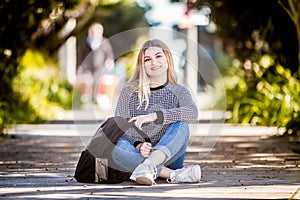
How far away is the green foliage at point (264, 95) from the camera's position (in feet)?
31.6

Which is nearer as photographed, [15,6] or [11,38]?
[15,6]

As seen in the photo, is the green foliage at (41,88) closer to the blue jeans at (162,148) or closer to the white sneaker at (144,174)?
the blue jeans at (162,148)

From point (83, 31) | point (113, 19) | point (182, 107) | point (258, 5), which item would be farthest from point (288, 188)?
point (113, 19)

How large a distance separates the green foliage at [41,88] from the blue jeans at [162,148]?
6.05 meters

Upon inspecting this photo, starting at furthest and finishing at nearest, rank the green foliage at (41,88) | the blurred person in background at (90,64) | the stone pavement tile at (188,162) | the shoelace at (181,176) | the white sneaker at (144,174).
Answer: the blurred person in background at (90,64) → the green foliage at (41,88) → the shoelace at (181,176) → the white sneaker at (144,174) → the stone pavement tile at (188,162)

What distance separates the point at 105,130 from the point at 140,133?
261 mm

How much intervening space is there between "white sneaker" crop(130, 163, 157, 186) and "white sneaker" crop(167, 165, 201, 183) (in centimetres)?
23

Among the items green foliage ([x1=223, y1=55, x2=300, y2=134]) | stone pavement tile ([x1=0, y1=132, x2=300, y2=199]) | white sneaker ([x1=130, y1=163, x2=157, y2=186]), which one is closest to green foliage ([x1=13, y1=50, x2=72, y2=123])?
green foliage ([x1=223, y1=55, x2=300, y2=134])

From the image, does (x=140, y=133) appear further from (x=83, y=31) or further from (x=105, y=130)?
(x=83, y=31)

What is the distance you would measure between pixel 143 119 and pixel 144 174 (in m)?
0.35

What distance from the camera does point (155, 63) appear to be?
5336 millimetres

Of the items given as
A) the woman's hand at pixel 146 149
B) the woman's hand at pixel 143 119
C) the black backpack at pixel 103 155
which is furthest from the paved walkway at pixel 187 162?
the woman's hand at pixel 143 119

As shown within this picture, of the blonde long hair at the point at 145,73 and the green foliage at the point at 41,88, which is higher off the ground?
the green foliage at the point at 41,88

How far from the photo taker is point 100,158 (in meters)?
5.26
